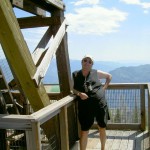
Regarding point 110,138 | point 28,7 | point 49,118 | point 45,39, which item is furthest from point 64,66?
point 49,118

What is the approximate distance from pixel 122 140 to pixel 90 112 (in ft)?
5.32

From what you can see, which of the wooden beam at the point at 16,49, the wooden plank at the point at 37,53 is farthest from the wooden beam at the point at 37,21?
the wooden beam at the point at 16,49

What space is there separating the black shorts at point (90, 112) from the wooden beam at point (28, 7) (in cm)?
160

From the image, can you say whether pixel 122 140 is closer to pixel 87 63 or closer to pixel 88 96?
pixel 88 96

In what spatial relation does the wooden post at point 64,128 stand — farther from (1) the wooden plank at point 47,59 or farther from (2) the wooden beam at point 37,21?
(2) the wooden beam at point 37,21

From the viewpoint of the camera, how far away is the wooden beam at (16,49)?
3.44 metres

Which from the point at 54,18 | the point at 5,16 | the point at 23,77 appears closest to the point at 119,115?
the point at 54,18

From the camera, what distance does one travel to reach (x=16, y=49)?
3555 millimetres

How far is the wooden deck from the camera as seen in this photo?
5805 millimetres

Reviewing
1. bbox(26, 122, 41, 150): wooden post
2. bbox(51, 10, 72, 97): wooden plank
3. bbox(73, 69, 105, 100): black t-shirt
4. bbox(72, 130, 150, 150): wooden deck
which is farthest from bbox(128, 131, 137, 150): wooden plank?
bbox(26, 122, 41, 150): wooden post

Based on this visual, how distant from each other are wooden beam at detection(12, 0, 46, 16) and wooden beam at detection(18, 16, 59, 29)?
0.11 metres

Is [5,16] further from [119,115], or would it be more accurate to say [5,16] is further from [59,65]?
[119,115]

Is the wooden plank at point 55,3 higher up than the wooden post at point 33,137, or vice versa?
the wooden plank at point 55,3

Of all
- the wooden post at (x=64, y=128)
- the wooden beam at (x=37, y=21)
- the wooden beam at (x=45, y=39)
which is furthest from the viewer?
the wooden beam at (x=37, y=21)
